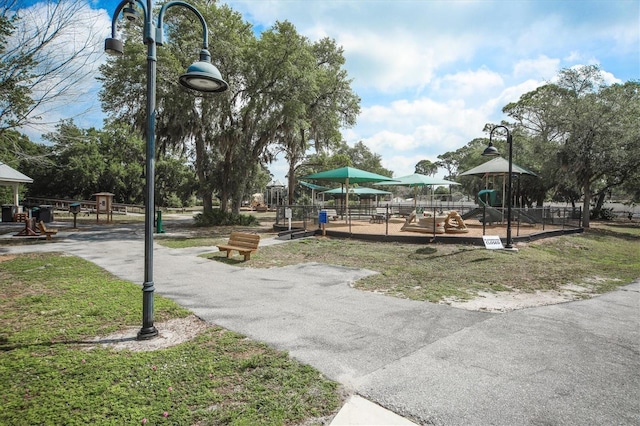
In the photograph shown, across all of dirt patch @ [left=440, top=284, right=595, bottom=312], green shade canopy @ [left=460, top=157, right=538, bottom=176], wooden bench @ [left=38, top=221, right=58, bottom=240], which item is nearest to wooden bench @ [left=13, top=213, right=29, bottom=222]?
wooden bench @ [left=38, top=221, right=58, bottom=240]

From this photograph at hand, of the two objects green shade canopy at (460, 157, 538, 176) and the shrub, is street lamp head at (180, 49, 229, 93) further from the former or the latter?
green shade canopy at (460, 157, 538, 176)

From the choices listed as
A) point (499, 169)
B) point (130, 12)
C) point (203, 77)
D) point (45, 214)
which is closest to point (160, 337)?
point (203, 77)

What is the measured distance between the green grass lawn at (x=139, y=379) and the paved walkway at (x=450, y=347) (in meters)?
0.42

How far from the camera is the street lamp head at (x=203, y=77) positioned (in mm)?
4359

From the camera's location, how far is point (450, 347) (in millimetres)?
4051

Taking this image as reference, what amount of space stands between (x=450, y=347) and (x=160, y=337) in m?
3.56

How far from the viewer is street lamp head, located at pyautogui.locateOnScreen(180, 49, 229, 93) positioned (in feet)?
14.3

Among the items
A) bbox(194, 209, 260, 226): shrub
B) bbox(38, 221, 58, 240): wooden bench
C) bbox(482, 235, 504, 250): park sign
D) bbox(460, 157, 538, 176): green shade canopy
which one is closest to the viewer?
bbox(482, 235, 504, 250): park sign

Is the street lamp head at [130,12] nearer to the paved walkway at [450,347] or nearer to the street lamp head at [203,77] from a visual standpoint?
the street lamp head at [203,77]

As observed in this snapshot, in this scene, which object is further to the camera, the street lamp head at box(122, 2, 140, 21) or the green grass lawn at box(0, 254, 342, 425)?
the street lamp head at box(122, 2, 140, 21)

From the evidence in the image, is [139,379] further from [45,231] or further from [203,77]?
[45,231]

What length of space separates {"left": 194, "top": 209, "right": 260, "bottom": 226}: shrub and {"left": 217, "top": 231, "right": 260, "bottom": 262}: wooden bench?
10772 millimetres

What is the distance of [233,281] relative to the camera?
7.51 meters

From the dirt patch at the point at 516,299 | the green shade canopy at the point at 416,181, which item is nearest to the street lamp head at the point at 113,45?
the dirt patch at the point at 516,299
